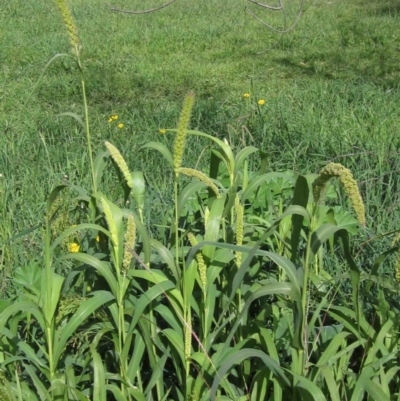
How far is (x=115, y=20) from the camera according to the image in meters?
7.87

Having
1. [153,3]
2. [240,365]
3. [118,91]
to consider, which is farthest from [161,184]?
[153,3]

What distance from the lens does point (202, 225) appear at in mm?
2307

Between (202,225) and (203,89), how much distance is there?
3280 mm

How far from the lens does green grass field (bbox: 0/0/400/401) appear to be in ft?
5.26

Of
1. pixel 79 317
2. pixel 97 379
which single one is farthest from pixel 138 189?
pixel 97 379

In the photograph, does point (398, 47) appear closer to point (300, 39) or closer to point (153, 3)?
point (300, 39)

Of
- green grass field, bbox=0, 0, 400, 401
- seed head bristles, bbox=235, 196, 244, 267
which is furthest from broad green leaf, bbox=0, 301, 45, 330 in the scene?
seed head bristles, bbox=235, 196, 244, 267

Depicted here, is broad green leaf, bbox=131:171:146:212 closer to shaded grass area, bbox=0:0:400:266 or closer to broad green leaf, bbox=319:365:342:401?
shaded grass area, bbox=0:0:400:266

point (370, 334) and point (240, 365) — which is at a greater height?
point (370, 334)

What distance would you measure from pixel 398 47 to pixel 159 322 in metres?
5.26

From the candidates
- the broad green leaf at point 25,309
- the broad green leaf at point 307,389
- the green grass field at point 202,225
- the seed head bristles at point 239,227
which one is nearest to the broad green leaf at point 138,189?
the green grass field at point 202,225

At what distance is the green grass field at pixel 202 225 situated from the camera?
5.26ft

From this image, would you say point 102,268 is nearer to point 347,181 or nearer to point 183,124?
point 183,124

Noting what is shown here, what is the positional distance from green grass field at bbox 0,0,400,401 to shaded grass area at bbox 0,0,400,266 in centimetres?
2
